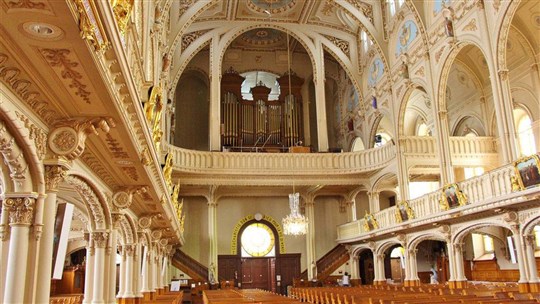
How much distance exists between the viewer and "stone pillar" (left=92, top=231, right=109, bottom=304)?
10117mm

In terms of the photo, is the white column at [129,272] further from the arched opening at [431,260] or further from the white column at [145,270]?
the arched opening at [431,260]

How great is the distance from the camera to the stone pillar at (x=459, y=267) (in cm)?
1694

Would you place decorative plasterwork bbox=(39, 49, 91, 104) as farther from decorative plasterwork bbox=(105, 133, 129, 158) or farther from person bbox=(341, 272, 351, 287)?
person bbox=(341, 272, 351, 287)

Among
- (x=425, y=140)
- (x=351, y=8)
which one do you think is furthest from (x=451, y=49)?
(x=351, y=8)

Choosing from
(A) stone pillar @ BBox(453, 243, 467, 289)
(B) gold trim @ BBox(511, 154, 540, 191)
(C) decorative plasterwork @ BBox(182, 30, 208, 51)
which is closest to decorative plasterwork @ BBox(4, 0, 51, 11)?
(B) gold trim @ BBox(511, 154, 540, 191)

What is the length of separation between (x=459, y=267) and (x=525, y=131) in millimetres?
7794

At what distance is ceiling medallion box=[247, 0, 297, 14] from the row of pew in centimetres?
1485

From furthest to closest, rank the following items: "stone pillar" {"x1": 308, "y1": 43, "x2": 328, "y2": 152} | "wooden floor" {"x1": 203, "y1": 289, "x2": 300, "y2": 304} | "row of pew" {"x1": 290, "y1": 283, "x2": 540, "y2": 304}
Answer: "stone pillar" {"x1": 308, "y1": 43, "x2": 328, "y2": 152} < "wooden floor" {"x1": 203, "y1": 289, "x2": 300, "y2": 304} < "row of pew" {"x1": 290, "y1": 283, "x2": 540, "y2": 304}

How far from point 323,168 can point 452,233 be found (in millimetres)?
8510

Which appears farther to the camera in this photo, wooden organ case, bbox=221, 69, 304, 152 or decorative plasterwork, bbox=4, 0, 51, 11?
wooden organ case, bbox=221, 69, 304, 152

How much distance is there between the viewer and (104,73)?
186 inches

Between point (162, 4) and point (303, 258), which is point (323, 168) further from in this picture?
point (162, 4)

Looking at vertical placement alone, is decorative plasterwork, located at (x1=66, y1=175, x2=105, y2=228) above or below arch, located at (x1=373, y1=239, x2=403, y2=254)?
above

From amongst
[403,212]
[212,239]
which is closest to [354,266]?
[212,239]
